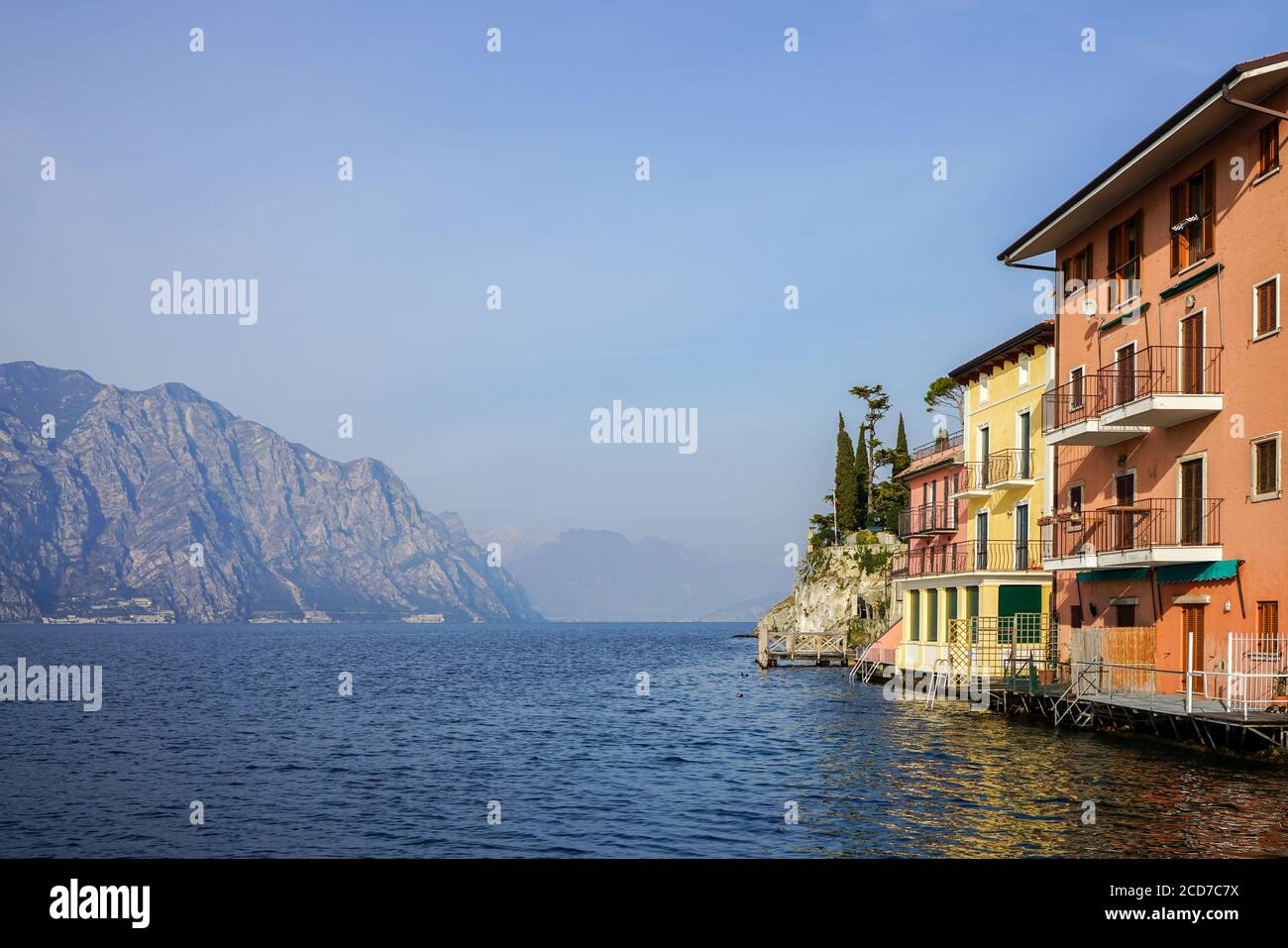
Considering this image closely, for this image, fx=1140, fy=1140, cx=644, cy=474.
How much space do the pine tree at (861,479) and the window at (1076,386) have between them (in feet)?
205

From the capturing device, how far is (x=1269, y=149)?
28656 millimetres

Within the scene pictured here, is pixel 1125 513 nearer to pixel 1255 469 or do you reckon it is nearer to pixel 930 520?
pixel 1255 469

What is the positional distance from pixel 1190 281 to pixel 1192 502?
244 inches

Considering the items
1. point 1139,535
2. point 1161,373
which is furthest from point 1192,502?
point 1161,373

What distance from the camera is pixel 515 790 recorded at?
90.4ft

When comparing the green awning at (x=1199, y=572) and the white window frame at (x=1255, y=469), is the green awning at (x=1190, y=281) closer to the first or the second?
the white window frame at (x=1255, y=469)

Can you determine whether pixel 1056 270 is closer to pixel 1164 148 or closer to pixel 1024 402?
pixel 1024 402

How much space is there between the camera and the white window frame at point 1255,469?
2806cm

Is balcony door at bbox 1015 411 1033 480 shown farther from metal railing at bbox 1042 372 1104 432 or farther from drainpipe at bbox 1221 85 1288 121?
drainpipe at bbox 1221 85 1288 121

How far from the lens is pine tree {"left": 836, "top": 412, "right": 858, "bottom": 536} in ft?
336

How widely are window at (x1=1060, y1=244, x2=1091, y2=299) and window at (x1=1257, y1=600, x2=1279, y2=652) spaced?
14581 mm

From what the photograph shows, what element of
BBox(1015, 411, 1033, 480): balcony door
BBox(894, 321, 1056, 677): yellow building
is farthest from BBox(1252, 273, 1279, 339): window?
BBox(1015, 411, 1033, 480): balcony door

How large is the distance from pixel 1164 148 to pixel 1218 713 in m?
15.7
